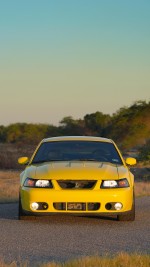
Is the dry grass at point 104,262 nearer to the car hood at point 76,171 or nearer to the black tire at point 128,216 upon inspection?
the car hood at point 76,171

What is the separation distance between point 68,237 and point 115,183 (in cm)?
176

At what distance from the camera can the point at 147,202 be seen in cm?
1667

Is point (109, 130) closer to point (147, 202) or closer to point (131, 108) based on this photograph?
point (131, 108)

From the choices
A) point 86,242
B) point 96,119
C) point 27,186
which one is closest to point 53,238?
point 86,242

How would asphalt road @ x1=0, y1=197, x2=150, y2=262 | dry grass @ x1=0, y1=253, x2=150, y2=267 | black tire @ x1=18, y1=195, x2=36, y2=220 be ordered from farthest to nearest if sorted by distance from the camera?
1. black tire @ x1=18, y1=195, x2=36, y2=220
2. asphalt road @ x1=0, y1=197, x2=150, y2=262
3. dry grass @ x1=0, y1=253, x2=150, y2=267

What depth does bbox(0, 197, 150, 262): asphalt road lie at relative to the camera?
8.93 metres

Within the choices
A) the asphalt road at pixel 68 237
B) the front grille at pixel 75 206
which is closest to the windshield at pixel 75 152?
the asphalt road at pixel 68 237

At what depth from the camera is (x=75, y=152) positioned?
13.6m

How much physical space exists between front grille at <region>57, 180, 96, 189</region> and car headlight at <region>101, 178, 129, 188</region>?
171 millimetres

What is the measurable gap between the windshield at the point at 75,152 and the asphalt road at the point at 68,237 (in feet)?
3.43

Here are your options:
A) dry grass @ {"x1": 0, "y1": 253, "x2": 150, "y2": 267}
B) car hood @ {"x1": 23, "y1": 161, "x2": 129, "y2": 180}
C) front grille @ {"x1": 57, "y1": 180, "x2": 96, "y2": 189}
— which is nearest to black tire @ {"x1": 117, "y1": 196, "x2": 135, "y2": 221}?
car hood @ {"x1": 23, "y1": 161, "x2": 129, "y2": 180}

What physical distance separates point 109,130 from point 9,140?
46171mm

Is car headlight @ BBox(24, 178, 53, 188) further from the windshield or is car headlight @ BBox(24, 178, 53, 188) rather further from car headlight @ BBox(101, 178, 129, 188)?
the windshield

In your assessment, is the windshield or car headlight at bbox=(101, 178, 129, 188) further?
the windshield
